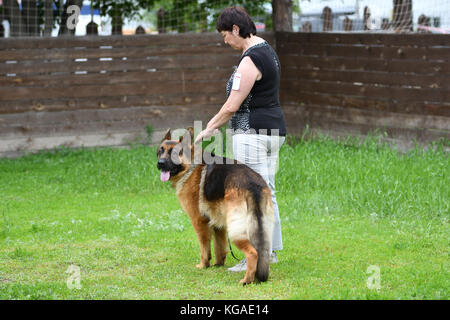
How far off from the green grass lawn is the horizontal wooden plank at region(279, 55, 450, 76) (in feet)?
3.94

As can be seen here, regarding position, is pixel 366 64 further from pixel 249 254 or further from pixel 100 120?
pixel 249 254

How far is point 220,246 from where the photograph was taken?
5688 millimetres

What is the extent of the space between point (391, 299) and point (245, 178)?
1411 millimetres

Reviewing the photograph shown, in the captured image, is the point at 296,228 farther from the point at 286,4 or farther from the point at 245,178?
the point at 286,4

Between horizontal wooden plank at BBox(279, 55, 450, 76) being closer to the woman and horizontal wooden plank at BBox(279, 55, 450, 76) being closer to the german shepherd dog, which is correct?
the woman

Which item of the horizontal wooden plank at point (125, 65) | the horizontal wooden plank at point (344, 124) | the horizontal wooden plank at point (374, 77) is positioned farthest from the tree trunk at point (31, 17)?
the horizontal wooden plank at point (344, 124)

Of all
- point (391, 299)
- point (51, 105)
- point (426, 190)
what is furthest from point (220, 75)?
point (391, 299)

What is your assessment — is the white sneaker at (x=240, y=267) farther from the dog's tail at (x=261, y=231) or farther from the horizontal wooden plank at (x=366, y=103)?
the horizontal wooden plank at (x=366, y=103)

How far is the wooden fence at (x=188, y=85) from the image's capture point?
31.9 ft

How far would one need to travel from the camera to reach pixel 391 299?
180 inches

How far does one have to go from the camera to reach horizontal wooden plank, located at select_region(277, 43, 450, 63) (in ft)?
30.7

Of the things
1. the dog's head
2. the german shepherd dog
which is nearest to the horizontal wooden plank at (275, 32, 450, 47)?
the german shepherd dog

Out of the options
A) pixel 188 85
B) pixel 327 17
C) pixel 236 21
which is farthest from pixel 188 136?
pixel 327 17

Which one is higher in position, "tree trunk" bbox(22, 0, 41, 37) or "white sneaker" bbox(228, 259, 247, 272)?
"tree trunk" bbox(22, 0, 41, 37)
